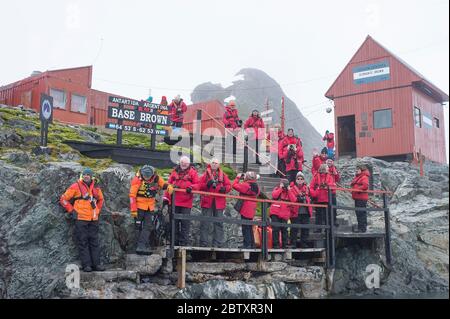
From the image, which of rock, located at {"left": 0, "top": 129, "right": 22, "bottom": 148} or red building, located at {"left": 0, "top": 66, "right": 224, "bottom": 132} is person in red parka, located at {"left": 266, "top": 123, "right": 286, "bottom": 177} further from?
rock, located at {"left": 0, "top": 129, "right": 22, "bottom": 148}

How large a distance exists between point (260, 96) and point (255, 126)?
58.9m

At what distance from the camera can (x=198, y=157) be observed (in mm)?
16453

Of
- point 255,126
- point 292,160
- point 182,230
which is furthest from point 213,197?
point 255,126

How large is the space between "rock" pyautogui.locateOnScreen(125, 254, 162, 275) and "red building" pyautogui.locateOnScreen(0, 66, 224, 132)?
11.4 meters

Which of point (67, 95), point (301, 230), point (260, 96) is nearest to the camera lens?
point (301, 230)

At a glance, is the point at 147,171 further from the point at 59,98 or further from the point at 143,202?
the point at 59,98

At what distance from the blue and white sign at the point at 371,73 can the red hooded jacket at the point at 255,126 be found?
35.2ft

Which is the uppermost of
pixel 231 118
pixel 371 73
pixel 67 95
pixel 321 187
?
pixel 371 73

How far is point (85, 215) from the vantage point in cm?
879

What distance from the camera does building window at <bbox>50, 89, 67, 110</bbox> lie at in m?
21.0

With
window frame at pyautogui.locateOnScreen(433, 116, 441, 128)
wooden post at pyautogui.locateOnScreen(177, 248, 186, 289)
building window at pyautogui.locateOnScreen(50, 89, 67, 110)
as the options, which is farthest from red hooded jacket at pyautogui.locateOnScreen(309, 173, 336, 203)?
window frame at pyautogui.locateOnScreen(433, 116, 441, 128)
